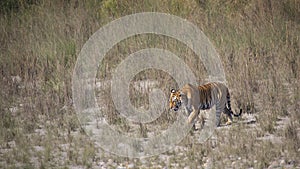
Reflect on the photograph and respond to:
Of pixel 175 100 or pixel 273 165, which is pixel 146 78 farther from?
pixel 273 165

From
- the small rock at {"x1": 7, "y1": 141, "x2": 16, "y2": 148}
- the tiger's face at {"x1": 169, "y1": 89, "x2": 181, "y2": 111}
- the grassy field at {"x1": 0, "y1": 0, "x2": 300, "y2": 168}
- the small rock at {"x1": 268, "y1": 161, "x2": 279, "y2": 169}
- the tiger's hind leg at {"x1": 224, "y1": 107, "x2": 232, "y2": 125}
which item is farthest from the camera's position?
the tiger's hind leg at {"x1": 224, "y1": 107, "x2": 232, "y2": 125}

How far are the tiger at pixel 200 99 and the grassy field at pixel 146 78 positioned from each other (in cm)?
31

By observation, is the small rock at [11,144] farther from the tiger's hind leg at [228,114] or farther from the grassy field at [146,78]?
the tiger's hind leg at [228,114]

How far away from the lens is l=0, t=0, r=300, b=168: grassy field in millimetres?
8812

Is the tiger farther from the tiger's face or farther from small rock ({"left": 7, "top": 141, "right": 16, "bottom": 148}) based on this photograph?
small rock ({"left": 7, "top": 141, "right": 16, "bottom": 148})

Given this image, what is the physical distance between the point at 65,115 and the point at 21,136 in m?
0.90

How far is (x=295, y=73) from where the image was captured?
11078 mm

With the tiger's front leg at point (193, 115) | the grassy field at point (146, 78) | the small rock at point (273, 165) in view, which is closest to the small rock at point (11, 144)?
the grassy field at point (146, 78)

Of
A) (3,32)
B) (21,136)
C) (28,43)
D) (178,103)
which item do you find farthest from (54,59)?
(178,103)

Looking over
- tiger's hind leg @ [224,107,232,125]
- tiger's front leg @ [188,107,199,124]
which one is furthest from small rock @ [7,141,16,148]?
tiger's hind leg @ [224,107,232,125]

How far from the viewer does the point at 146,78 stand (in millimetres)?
11609

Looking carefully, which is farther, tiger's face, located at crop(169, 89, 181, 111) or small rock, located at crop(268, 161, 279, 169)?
tiger's face, located at crop(169, 89, 181, 111)

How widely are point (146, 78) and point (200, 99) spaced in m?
2.29

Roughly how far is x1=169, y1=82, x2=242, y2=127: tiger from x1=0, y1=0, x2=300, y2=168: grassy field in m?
0.31
